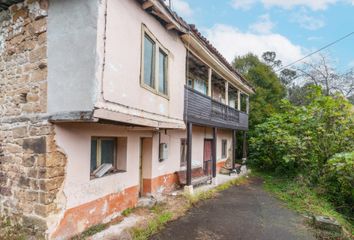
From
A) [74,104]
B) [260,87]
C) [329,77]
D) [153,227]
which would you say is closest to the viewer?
[74,104]

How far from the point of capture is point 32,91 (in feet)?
16.5

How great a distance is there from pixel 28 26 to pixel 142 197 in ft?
19.3

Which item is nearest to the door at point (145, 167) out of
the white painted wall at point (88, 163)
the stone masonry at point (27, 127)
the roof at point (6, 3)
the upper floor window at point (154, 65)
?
the white painted wall at point (88, 163)

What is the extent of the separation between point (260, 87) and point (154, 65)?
19007 mm

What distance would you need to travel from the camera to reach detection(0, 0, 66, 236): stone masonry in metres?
4.58

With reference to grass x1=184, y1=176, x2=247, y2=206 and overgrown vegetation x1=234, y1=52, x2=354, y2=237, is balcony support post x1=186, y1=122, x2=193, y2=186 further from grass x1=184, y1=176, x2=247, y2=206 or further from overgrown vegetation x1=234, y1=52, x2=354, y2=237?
overgrown vegetation x1=234, y1=52, x2=354, y2=237

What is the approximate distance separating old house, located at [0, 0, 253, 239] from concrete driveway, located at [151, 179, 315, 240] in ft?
5.90

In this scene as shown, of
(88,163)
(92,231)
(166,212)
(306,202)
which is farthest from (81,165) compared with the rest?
(306,202)

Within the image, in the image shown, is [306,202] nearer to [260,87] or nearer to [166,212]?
[166,212]

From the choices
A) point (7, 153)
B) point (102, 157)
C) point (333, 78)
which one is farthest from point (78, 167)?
point (333, 78)

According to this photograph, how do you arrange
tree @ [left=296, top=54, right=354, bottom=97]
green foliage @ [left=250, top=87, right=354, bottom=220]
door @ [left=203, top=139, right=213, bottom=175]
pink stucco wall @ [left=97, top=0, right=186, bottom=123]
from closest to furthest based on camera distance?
pink stucco wall @ [left=97, top=0, right=186, bottom=123] → green foliage @ [left=250, top=87, right=354, bottom=220] → door @ [left=203, top=139, right=213, bottom=175] → tree @ [left=296, top=54, right=354, bottom=97]

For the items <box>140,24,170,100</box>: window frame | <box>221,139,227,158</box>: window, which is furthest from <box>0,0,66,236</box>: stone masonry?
<box>221,139,227,158</box>: window

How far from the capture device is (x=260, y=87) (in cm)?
2366

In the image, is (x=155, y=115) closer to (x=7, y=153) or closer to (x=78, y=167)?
(x=78, y=167)
